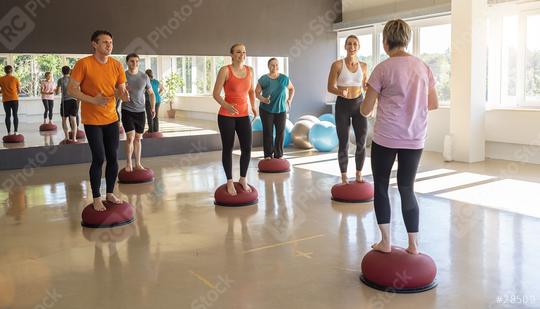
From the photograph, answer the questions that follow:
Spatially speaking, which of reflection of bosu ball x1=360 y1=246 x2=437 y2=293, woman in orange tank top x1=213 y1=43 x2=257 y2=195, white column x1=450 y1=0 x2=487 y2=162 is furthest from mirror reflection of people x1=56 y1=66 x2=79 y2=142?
reflection of bosu ball x1=360 y1=246 x2=437 y2=293

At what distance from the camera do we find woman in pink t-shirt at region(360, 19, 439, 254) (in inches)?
122

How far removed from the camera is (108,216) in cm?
484

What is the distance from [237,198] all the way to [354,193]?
1.21m

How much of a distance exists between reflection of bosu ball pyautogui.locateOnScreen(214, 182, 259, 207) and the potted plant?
4653mm

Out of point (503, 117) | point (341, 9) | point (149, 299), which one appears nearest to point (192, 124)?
point (341, 9)

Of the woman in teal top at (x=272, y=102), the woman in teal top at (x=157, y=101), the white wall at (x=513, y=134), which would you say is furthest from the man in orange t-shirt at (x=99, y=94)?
the white wall at (x=513, y=134)

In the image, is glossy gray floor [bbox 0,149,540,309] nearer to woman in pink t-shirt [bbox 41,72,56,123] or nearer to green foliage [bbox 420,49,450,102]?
woman in pink t-shirt [bbox 41,72,56,123]

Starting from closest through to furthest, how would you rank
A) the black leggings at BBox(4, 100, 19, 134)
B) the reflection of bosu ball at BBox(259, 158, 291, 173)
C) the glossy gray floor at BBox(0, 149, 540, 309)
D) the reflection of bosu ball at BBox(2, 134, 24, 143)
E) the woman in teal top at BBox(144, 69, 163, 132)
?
the glossy gray floor at BBox(0, 149, 540, 309)
the reflection of bosu ball at BBox(259, 158, 291, 173)
the black leggings at BBox(4, 100, 19, 134)
the reflection of bosu ball at BBox(2, 134, 24, 143)
the woman in teal top at BBox(144, 69, 163, 132)

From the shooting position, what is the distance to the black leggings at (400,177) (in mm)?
3203

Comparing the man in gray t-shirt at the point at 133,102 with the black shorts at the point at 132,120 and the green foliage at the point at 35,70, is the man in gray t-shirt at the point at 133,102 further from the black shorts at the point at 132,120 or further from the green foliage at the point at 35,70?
the green foliage at the point at 35,70

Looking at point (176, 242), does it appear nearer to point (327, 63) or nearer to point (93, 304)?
point (93, 304)

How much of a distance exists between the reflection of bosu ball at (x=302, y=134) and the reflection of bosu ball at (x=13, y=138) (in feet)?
15.5

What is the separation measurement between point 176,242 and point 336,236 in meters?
1.31

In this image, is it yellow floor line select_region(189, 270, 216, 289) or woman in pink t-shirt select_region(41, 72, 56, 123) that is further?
woman in pink t-shirt select_region(41, 72, 56, 123)
